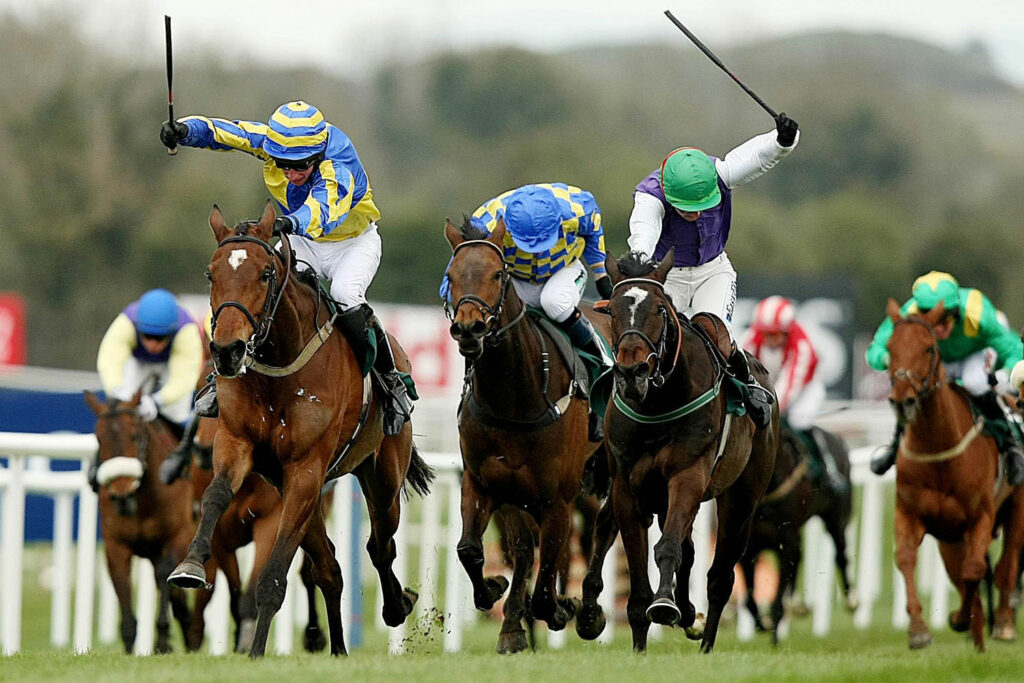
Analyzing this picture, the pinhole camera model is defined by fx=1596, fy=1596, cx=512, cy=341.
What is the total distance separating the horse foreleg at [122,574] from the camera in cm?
861

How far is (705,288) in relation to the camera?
738 cm

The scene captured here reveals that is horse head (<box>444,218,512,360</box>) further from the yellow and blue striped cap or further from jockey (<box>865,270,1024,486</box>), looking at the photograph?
jockey (<box>865,270,1024,486</box>)

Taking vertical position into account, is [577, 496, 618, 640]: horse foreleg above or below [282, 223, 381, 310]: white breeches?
below

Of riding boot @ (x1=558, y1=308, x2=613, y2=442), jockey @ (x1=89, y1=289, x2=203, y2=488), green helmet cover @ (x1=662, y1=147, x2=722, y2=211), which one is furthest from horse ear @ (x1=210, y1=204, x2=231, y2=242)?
jockey @ (x1=89, y1=289, x2=203, y2=488)

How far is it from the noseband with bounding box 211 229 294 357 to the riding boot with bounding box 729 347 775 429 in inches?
80.4

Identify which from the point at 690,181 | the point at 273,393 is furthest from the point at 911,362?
the point at 273,393

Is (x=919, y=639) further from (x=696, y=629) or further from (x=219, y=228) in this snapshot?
(x=219, y=228)

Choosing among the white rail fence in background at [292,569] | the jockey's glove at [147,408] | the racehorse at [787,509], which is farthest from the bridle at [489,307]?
the racehorse at [787,509]

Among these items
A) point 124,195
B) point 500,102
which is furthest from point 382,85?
point 124,195

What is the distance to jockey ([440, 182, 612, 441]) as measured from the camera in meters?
7.14

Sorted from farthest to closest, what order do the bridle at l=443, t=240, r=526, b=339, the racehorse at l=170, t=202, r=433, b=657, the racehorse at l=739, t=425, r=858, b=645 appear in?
the racehorse at l=739, t=425, r=858, b=645, the bridle at l=443, t=240, r=526, b=339, the racehorse at l=170, t=202, r=433, b=657

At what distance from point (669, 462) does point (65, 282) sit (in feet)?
110

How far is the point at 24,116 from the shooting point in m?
38.2

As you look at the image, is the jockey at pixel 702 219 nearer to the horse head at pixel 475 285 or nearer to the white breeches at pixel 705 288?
the white breeches at pixel 705 288
